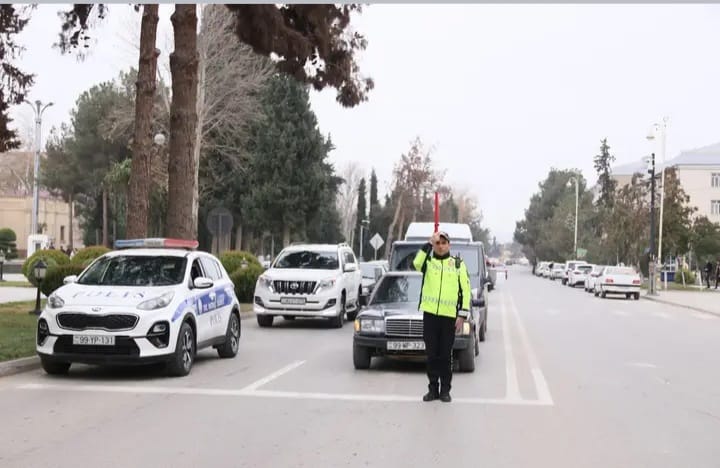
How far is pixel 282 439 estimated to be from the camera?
7.59 metres

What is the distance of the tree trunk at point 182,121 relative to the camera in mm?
18297

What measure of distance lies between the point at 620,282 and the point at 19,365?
110 ft

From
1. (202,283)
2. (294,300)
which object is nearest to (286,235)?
(294,300)

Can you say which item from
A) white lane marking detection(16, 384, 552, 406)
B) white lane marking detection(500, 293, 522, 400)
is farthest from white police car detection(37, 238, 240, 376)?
white lane marking detection(500, 293, 522, 400)

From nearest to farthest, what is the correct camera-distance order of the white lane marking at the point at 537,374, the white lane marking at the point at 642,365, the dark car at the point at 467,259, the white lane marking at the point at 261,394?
the white lane marking at the point at 261,394 → the white lane marking at the point at 537,374 → the white lane marking at the point at 642,365 → the dark car at the point at 467,259

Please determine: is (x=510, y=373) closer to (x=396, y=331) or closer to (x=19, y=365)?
(x=396, y=331)

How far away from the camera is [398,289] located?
42.4ft

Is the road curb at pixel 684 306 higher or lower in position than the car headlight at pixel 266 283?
lower

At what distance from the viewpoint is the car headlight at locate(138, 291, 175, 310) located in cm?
1102

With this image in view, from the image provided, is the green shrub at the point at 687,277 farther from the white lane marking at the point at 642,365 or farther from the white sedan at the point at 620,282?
the white lane marking at the point at 642,365

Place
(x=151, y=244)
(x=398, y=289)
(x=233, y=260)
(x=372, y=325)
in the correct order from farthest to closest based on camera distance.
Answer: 1. (x=233, y=260)
2. (x=151, y=244)
3. (x=398, y=289)
4. (x=372, y=325)

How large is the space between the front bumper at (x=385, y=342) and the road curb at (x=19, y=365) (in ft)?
14.7

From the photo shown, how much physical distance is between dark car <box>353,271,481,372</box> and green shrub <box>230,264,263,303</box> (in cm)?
1461

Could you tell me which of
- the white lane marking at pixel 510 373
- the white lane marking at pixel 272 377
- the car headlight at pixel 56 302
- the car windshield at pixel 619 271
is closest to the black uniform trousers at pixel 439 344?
the white lane marking at pixel 510 373
